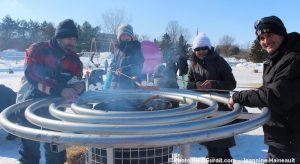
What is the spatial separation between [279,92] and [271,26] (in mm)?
502

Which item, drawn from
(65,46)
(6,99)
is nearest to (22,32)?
(6,99)

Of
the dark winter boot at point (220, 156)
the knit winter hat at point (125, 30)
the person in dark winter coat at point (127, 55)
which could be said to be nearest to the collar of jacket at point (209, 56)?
the dark winter boot at point (220, 156)

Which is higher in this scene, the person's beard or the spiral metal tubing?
the person's beard

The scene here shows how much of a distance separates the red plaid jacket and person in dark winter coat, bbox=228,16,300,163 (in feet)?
5.04

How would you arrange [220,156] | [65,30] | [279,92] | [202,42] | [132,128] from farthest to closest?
1. [202,42]
2. [220,156]
3. [65,30]
4. [279,92]
5. [132,128]

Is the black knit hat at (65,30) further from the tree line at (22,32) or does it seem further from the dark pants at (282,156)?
the tree line at (22,32)

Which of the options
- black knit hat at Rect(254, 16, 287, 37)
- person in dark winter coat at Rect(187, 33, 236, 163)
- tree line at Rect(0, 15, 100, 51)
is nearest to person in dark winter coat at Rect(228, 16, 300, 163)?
black knit hat at Rect(254, 16, 287, 37)

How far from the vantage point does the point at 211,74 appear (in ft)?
11.4

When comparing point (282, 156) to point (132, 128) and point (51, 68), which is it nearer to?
point (132, 128)

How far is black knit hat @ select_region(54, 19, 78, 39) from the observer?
3.12 metres

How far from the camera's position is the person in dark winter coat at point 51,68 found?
303 centimetres

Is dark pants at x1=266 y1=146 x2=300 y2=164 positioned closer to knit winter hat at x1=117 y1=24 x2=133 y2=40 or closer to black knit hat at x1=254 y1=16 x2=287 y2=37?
black knit hat at x1=254 y1=16 x2=287 y2=37

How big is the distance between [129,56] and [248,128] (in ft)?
9.21

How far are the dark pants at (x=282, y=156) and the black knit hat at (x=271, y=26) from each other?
0.80 meters
